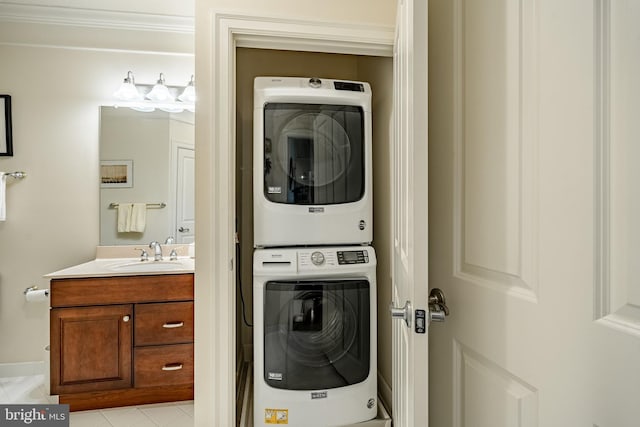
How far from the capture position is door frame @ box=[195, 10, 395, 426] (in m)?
1.30

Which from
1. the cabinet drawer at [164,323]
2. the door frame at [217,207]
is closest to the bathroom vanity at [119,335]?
the cabinet drawer at [164,323]

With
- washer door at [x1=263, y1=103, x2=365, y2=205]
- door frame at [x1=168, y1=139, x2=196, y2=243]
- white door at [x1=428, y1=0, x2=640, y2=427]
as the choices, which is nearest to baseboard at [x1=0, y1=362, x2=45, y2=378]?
door frame at [x1=168, y1=139, x2=196, y2=243]

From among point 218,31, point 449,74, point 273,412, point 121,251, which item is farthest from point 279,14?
point 121,251

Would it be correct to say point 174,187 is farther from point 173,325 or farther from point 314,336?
point 314,336

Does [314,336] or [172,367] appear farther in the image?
[172,367]

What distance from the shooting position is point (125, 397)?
1.97 metres

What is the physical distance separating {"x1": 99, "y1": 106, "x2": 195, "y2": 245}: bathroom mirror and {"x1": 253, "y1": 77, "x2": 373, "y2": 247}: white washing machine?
1.24m

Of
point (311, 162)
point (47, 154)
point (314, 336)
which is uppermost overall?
point (47, 154)

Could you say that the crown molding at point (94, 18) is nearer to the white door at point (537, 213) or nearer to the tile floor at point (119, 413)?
the white door at point (537, 213)

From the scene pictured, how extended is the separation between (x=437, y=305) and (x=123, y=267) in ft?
6.72

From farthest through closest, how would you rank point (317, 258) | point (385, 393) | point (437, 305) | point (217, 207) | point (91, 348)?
point (91, 348) < point (385, 393) < point (317, 258) < point (217, 207) < point (437, 305)

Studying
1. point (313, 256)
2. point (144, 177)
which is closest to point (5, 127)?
point (144, 177)

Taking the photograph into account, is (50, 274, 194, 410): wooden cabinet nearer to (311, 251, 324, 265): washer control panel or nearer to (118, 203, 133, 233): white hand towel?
(118, 203, 133, 233): white hand towel

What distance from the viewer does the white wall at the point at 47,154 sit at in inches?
89.2
